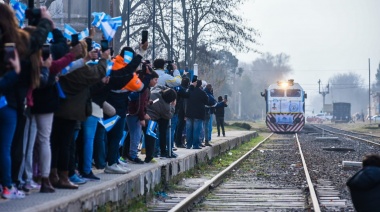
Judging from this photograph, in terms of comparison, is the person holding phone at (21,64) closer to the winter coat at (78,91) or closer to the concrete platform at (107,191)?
the concrete platform at (107,191)

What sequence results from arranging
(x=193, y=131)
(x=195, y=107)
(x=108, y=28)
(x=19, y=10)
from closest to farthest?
(x=19, y=10) < (x=108, y=28) < (x=195, y=107) < (x=193, y=131)

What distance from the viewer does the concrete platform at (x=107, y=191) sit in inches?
362

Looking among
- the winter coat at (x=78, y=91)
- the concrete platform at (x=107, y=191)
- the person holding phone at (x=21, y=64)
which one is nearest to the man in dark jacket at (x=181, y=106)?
the concrete platform at (x=107, y=191)

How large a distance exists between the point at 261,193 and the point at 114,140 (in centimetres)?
347

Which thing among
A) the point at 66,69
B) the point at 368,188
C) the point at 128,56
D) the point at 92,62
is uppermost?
the point at 128,56

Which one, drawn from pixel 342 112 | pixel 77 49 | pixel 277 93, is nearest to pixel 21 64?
pixel 77 49

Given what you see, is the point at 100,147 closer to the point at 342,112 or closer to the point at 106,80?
the point at 106,80

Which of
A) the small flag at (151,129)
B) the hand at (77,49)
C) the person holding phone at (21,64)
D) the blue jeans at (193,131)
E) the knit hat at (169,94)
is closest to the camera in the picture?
the person holding phone at (21,64)

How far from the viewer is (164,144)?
1772 cm

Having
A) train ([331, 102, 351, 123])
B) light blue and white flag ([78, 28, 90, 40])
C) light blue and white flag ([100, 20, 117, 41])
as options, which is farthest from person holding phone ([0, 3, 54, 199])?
train ([331, 102, 351, 123])

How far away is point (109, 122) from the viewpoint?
13039 millimetres

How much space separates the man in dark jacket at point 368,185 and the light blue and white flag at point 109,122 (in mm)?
4696

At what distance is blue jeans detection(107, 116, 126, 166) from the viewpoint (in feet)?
43.9

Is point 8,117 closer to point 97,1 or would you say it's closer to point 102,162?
point 102,162
